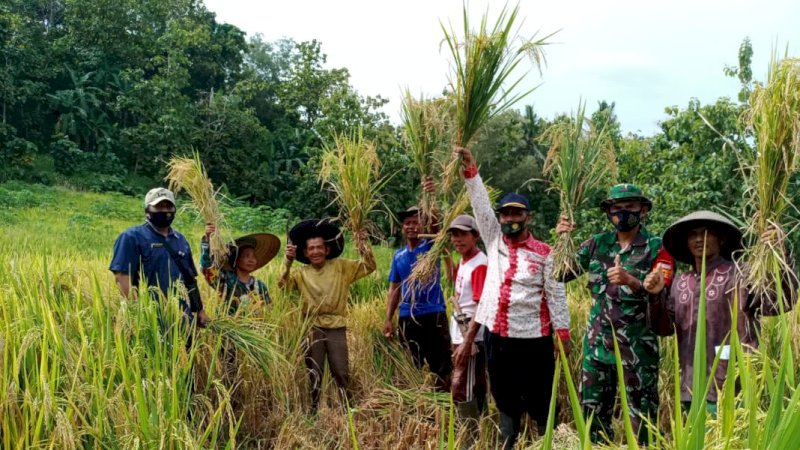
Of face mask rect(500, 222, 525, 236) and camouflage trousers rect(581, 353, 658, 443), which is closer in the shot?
camouflage trousers rect(581, 353, 658, 443)

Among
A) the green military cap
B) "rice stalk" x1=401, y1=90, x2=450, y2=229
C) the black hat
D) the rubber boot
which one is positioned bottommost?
the rubber boot

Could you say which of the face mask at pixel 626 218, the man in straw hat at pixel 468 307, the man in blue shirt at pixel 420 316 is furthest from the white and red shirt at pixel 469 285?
the face mask at pixel 626 218

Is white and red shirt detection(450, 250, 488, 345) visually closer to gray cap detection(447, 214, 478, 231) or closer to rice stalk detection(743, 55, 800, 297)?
gray cap detection(447, 214, 478, 231)

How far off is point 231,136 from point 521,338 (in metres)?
23.0

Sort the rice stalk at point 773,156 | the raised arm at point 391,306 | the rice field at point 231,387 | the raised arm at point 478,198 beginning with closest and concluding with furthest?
the rice field at point 231,387
the rice stalk at point 773,156
the raised arm at point 478,198
the raised arm at point 391,306

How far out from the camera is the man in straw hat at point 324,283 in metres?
4.51

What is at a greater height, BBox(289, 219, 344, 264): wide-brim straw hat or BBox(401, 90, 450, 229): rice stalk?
BBox(401, 90, 450, 229): rice stalk

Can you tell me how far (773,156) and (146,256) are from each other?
10.5ft

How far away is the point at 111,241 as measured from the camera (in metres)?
12.3

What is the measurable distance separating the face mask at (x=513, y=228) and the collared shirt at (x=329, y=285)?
43.7 inches

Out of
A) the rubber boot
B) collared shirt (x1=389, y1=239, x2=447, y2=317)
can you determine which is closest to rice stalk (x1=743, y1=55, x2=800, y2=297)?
the rubber boot

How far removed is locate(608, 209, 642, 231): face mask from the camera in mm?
3416

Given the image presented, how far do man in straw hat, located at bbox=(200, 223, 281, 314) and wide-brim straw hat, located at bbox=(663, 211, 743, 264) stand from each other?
2.57m

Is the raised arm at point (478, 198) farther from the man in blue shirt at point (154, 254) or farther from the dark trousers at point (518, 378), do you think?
the man in blue shirt at point (154, 254)
